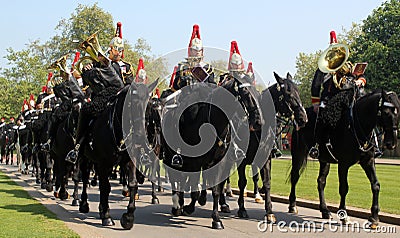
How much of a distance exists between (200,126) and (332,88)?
11.0 feet

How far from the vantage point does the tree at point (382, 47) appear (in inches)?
2032

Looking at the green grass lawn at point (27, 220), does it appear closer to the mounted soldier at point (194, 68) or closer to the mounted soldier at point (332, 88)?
the mounted soldier at point (194, 68)

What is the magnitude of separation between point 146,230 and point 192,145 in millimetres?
2061

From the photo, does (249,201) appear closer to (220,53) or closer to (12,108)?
(220,53)

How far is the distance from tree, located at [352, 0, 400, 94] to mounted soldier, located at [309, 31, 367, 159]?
3996 cm

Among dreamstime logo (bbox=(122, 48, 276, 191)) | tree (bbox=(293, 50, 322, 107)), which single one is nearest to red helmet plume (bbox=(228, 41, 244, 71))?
dreamstime logo (bbox=(122, 48, 276, 191))

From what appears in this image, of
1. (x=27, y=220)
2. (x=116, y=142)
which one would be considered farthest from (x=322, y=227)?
(x=27, y=220)

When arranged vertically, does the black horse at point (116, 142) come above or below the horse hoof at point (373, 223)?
above

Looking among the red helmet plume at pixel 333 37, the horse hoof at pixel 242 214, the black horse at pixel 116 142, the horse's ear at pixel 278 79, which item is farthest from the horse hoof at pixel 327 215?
the red helmet plume at pixel 333 37

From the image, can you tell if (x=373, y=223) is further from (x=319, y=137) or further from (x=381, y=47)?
(x=381, y=47)

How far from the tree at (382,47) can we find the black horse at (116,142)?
143 feet

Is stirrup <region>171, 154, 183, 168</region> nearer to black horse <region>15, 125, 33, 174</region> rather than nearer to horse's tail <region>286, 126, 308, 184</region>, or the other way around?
horse's tail <region>286, 126, 308, 184</region>

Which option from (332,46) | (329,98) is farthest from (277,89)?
(332,46)

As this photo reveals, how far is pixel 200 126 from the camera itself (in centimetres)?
1134
